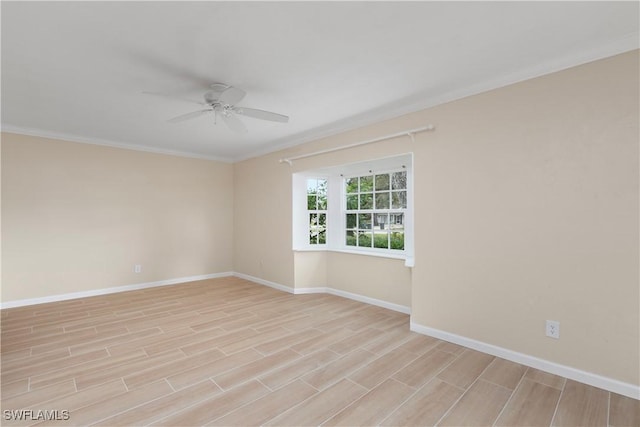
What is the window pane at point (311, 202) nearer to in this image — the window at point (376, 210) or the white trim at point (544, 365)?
the window at point (376, 210)

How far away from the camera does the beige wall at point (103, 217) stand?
4.12 meters

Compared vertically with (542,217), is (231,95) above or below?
above

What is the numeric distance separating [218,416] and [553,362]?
2.51 m

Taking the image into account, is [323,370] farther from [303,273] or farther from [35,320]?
[35,320]

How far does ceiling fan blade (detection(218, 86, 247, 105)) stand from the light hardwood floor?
2.24 m

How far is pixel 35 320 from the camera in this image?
11.6 feet

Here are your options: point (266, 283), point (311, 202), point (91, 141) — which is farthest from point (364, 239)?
point (91, 141)

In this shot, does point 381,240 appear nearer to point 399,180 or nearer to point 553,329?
point 399,180

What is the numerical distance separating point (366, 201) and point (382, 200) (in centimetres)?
29

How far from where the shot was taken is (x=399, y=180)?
4203 mm

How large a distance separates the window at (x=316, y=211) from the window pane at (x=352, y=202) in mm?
426

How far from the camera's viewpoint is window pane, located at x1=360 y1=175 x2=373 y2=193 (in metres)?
4.55

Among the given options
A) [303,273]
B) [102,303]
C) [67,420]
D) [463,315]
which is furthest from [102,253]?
[463,315]

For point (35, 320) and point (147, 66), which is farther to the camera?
point (35, 320)
